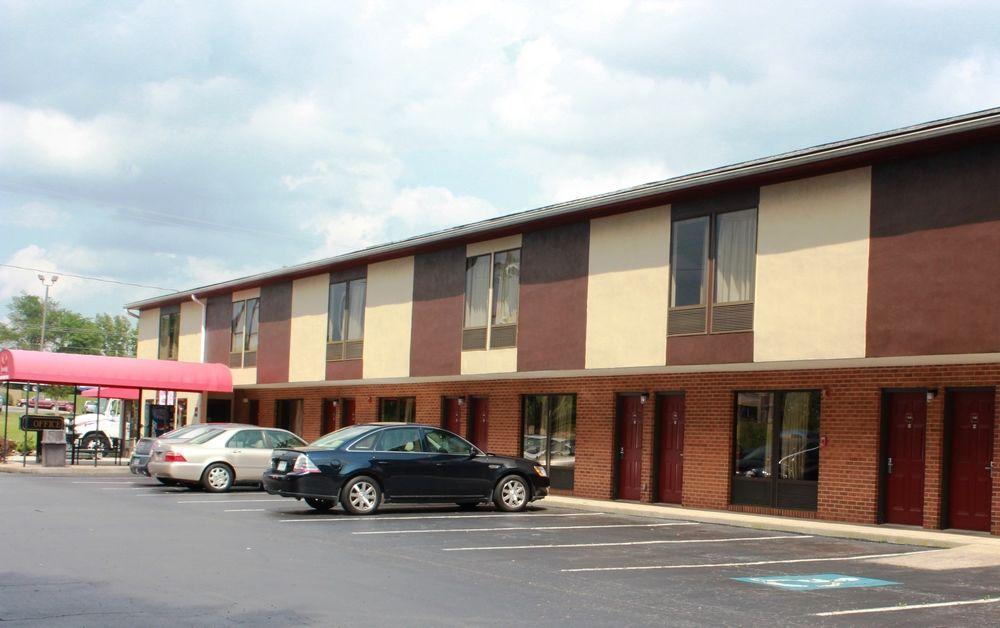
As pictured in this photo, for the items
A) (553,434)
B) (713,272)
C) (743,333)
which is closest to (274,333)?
(553,434)

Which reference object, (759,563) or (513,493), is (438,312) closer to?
(513,493)

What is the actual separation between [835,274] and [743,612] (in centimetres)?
932

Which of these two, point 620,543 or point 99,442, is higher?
point 620,543

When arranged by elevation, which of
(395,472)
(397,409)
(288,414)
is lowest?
(395,472)

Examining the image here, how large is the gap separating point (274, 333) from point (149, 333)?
11.7m

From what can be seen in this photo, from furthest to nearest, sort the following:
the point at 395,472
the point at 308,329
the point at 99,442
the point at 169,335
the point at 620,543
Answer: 1. the point at 169,335
2. the point at 99,442
3. the point at 308,329
4. the point at 395,472
5. the point at 620,543

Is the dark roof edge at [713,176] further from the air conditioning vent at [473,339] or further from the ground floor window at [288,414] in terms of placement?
the ground floor window at [288,414]

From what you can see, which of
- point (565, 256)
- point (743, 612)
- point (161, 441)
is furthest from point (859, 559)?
point (161, 441)

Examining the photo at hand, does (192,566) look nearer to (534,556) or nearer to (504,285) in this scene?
(534,556)

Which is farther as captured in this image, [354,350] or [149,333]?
[149,333]

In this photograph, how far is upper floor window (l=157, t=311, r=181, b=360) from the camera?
137 feet

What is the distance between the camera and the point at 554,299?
77.2 feet

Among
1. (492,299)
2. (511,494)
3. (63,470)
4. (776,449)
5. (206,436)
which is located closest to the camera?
(511,494)

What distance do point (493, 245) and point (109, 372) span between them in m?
14.5
